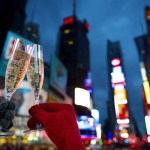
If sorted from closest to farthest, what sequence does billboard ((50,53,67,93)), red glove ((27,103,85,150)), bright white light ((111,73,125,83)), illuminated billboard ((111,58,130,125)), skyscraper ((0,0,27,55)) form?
red glove ((27,103,85,150)) < billboard ((50,53,67,93)) < illuminated billboard ((111,58,130,125)) < bright white light ((111,73,125,83)) < skyscraper ((0,0,27,55))

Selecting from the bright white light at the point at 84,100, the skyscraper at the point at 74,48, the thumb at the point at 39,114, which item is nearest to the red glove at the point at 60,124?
the thumb at the point at 39,114

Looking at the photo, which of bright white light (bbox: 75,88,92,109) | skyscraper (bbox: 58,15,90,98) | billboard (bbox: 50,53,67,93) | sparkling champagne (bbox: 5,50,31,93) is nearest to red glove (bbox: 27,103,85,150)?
sparkling champagne (bbox: 5,50,31,93)

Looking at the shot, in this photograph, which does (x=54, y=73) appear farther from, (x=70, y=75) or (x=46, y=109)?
(x=70, y=75)

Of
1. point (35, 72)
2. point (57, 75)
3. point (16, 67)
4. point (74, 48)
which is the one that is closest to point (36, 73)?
point (35, 72)

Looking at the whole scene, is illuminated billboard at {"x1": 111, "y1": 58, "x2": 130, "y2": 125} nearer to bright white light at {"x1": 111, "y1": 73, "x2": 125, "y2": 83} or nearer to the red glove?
bright white light at {"x1": 111, "y1": 73, "x2": 125, "y2": 83}

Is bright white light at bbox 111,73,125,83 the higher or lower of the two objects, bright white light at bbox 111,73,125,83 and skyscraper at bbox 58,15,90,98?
the lower

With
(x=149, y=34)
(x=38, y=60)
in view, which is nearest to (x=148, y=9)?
(x=149, y=34)

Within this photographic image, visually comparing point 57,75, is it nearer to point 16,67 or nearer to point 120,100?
point 120,100
